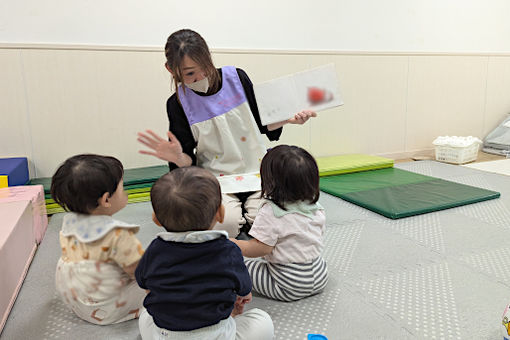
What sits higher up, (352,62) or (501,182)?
(352,62)

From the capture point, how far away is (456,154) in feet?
9.87

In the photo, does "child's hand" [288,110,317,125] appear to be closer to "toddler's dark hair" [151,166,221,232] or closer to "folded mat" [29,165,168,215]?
"toddler's dark hair" [151,166,221,232]

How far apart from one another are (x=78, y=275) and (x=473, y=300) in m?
1.12

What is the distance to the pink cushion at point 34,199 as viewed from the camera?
60.4 inches

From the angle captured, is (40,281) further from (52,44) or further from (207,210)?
(52,44)

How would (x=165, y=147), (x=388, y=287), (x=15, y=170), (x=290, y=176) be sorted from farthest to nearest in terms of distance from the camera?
1. (x=15, y=170)
2. (x=165, y=147)
3. (x=388, y=287)
4. (x=290, y=176)

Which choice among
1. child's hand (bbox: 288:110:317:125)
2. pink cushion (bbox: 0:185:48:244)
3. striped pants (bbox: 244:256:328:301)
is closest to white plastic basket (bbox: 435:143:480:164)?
child's hand (bbox: 288:110:317:125)

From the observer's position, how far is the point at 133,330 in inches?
41.1

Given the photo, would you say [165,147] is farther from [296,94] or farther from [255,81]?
[255,81]

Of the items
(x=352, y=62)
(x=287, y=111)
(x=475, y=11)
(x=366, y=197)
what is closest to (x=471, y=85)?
(x=475, y=11)

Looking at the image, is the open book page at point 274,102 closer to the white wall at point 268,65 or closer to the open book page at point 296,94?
the open book page at point 296,94

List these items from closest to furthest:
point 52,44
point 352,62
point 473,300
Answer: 1. point 473,300
2. point 52,44
3. point 352,62

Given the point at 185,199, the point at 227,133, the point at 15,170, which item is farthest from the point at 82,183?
the point at 15,170

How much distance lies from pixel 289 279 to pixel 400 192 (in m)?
1.29
